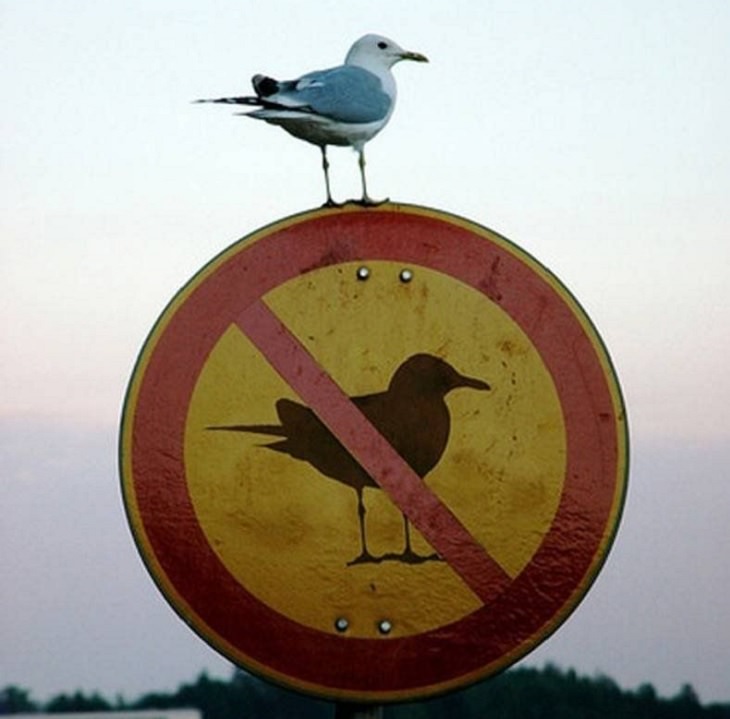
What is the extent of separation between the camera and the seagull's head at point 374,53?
2080 mm

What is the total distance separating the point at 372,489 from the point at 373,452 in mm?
46

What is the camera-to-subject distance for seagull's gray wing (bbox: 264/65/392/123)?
1.93 meters

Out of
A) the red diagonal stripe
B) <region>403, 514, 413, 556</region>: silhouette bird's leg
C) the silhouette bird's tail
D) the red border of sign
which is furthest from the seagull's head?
<region>403, 514, 413, 556</region>: silhouette bird's leg

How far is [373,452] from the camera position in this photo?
5.69 feet

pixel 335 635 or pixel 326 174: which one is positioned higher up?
pixel 326 174

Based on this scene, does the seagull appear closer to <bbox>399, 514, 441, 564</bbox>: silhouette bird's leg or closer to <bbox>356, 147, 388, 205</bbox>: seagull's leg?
<bbox>356, 147, 388, 205</bbox>: seagull's leg

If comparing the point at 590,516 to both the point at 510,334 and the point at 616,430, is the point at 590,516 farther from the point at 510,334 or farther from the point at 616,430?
the point at 510,334

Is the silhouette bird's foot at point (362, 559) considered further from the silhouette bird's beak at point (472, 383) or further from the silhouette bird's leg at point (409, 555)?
the silhouette bird's beak at point (472, 383)

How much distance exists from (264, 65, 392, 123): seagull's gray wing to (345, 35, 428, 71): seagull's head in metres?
0.07

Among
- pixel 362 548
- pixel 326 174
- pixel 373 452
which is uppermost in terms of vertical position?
pixel 326 174

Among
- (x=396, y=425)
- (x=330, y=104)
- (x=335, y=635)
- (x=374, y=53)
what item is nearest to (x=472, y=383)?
(x=396, y=425)

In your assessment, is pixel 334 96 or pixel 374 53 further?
pixel 374 53

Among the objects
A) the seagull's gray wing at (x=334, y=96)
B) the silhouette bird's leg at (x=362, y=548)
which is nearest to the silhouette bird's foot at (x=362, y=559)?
the silhouette bird's leg at (x=362, y=548)

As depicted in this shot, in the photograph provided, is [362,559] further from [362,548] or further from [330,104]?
[330,104]
